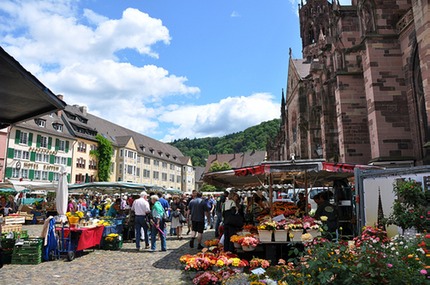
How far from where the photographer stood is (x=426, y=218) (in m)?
7.07

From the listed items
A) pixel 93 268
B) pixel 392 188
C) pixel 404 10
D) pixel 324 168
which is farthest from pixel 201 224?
pixel 404 10

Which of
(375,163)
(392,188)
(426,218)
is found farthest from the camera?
(375,163)

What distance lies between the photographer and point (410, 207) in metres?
7.55

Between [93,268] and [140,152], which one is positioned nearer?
[93,268]

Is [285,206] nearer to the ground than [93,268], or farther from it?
farther from it

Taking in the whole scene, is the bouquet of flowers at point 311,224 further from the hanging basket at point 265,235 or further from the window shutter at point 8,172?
the window shutter at point 8,172

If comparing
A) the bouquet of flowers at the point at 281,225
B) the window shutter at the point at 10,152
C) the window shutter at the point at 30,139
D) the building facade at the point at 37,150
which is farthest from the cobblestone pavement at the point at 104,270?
the window shutter at the point at 30,139

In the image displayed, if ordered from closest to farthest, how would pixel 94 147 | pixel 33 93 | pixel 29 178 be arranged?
pixel 33 93 < pixel 29 178 < pixel 94 147

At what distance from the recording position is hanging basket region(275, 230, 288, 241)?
8.10 meters

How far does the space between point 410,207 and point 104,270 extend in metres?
7.26

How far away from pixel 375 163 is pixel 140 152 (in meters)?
59.9

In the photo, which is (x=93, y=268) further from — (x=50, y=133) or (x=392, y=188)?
(x=50, y=133)

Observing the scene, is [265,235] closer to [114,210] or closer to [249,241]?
[249,241]

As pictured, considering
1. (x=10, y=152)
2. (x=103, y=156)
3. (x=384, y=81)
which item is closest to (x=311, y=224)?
(x=384, y=81)
